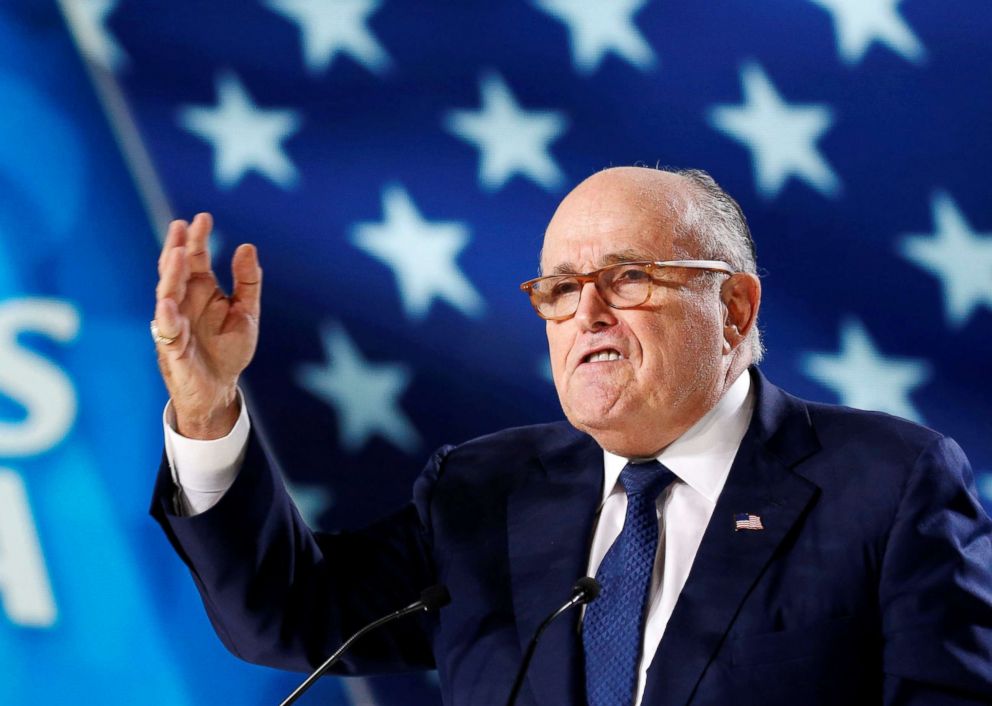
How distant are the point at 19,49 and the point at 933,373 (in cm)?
200

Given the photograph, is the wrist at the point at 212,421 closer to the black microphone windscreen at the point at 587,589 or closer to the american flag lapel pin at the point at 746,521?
the black microphone windscreen at the point at 587,589

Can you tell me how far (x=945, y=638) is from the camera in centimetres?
177

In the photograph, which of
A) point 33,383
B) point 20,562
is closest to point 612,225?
point 33,383

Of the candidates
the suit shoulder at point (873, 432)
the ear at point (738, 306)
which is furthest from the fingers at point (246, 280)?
the suit shoulder at point (873, 432)

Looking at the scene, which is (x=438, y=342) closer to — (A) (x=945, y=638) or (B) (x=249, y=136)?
(B) (x=249, y=136)

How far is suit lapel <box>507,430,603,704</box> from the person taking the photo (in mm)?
1981

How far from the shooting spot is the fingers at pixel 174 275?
6.27 ft

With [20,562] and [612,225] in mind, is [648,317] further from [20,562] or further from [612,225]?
[20,562]

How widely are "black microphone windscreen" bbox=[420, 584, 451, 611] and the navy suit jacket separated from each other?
220 mm

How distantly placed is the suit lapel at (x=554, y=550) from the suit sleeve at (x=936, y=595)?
50 centimetres

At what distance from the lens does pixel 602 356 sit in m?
2.07

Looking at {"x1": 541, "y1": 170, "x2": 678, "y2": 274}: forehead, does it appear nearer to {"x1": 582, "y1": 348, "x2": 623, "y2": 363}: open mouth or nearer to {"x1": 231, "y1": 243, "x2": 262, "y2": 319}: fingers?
{"x1": 582, "y1": 348, "x2": 623, "y2": 363}: open mouth

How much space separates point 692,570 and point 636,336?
40 cm

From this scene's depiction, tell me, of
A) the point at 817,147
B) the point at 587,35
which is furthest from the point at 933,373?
the point at 587,35
